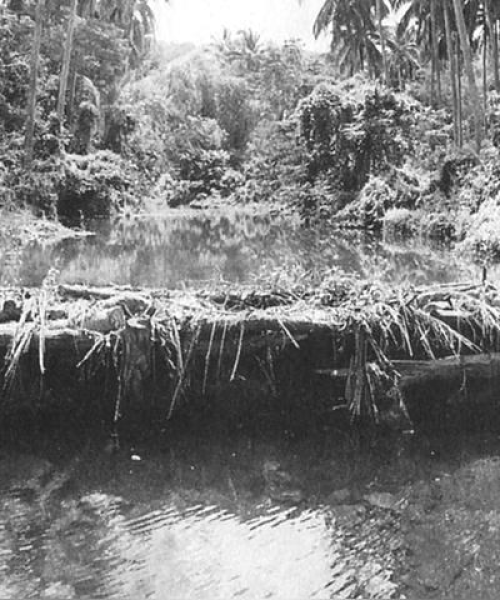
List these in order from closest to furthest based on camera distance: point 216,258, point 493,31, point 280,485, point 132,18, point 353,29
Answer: point 280,485, point 216,258, point 493,31, point 353,29, point 132,18

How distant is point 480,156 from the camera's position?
1585cm

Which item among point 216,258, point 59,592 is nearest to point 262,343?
point 59,592

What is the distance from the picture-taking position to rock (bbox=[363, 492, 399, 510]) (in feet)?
12.5

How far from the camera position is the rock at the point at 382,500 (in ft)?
12.5

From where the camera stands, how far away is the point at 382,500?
388cm

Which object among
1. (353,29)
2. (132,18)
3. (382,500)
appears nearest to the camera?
(382,500)

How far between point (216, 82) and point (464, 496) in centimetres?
4033

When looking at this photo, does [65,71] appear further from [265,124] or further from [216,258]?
[265,124]

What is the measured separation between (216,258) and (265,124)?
26540 millimetres

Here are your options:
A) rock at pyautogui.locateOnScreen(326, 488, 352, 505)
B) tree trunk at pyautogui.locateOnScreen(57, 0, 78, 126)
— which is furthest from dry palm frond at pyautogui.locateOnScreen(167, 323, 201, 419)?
tree trunk at pyautogui.locateOnScreen(57, 0, 78, 126)

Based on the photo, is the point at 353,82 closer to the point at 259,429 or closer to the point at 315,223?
the point at 315,223

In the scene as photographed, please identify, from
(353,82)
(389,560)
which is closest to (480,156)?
(353,82)

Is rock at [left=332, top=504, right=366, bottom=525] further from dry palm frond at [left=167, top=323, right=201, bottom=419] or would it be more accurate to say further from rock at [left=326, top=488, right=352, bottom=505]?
dry palm frond at [left=167, top=323, right=201, bottom=419]

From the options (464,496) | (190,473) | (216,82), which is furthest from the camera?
(216,82)
